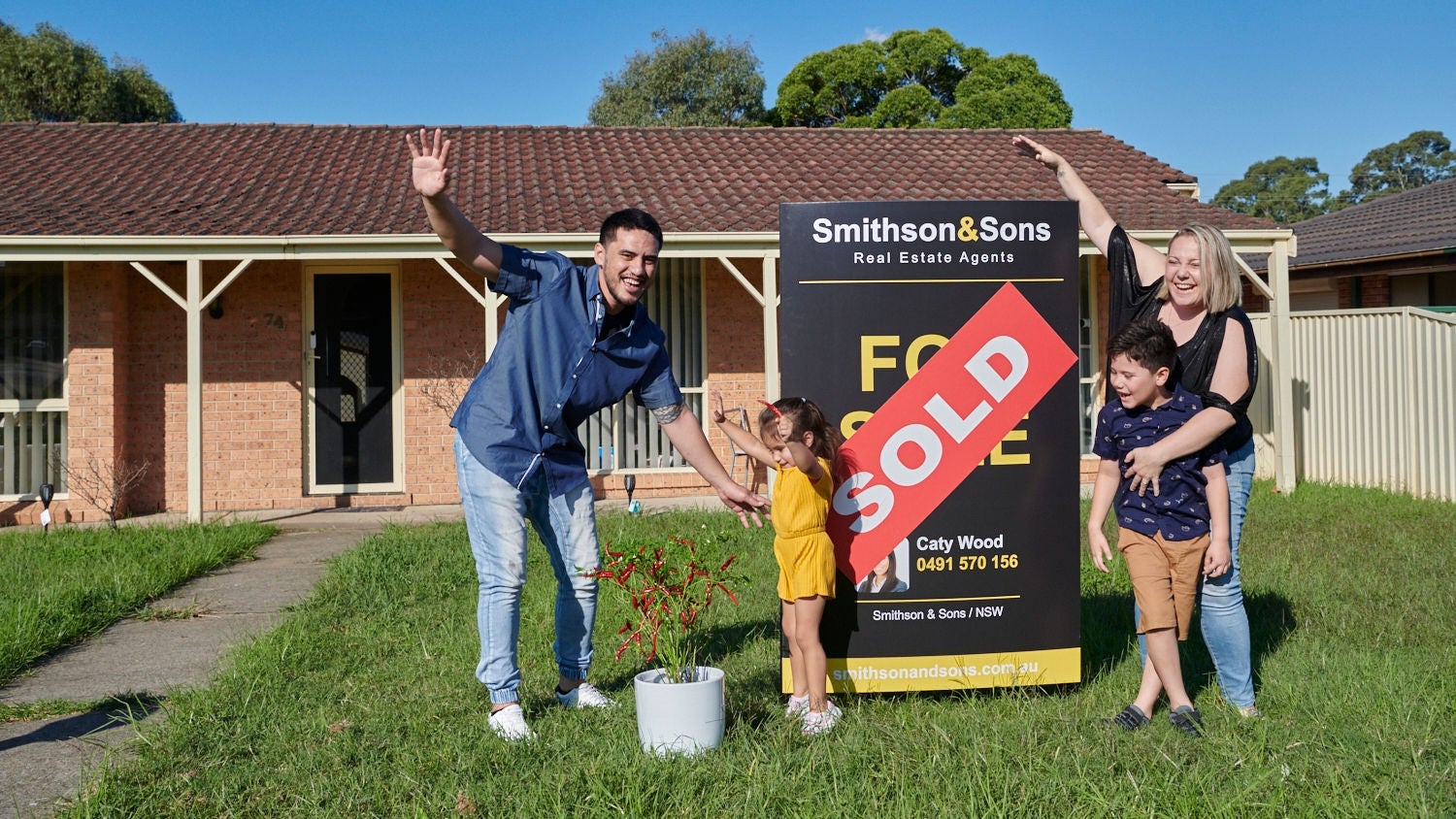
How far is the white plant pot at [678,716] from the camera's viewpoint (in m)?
3.94

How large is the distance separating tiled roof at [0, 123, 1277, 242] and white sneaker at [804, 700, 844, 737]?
7.91 m

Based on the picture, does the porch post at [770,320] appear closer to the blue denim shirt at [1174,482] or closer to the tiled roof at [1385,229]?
the blue denim shirt at [1174,482]

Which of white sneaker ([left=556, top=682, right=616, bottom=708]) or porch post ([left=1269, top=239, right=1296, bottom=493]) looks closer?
white sneaker ([left=556, top=682, right=616, bottom=708])

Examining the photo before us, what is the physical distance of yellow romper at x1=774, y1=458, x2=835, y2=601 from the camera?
4422 millimetres

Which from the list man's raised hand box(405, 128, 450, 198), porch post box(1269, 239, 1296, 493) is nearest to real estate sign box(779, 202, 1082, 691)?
man's raised hand box(405, 128, 450, 198)

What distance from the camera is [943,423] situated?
4.73 metres

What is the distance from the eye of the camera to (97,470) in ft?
38.5

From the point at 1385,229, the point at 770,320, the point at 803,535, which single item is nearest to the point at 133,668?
the point at 803,535

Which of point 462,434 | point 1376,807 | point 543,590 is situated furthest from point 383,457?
point 1376,807

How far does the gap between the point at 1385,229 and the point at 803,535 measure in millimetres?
17808

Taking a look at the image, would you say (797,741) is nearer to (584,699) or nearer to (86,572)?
(584,699)

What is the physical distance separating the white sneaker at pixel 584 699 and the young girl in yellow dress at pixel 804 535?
718mm

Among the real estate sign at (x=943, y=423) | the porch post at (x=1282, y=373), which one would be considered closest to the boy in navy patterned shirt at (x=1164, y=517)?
the real estate sign at (x=943, y=423)

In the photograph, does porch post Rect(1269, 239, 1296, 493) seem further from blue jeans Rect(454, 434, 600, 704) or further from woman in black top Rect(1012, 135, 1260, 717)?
blue jeans Rect(454, 434, 600, 704)
